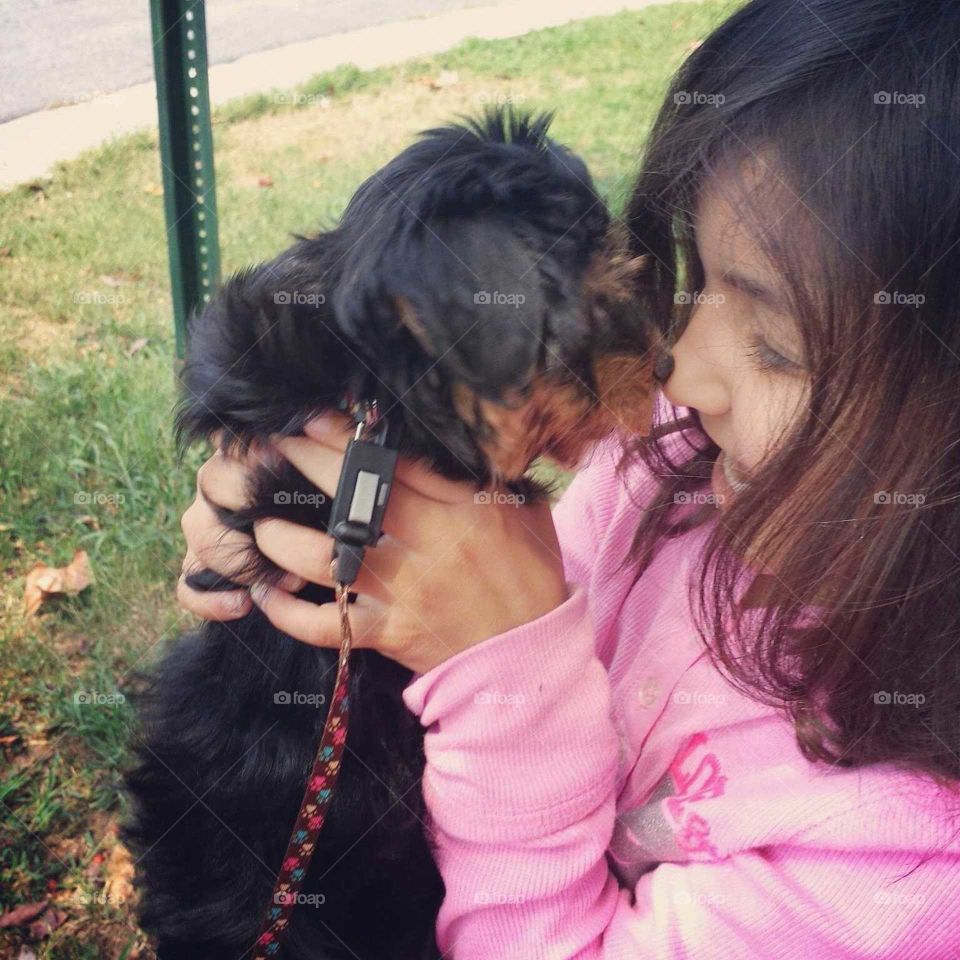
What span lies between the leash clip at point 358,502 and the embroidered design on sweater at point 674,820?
0.54 metres

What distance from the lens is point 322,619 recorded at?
132 centimetres

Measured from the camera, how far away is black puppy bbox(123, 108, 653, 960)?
1.21m

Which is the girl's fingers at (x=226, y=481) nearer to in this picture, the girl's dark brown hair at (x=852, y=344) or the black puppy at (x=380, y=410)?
the black puppy at (x=380, y=410)

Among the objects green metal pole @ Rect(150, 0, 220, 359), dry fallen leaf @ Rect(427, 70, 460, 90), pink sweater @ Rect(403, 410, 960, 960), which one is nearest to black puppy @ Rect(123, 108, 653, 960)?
pink sweater @ Rect(403, 410, 960, 960)

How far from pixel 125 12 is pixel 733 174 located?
3093 millimetres

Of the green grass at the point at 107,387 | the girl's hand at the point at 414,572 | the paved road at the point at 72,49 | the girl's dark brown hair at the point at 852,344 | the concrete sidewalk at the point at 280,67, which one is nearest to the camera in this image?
the girl's dark brown hair at the point at 852,344

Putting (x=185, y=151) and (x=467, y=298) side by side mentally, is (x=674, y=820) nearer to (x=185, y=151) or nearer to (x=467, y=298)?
(x=467, y=298)

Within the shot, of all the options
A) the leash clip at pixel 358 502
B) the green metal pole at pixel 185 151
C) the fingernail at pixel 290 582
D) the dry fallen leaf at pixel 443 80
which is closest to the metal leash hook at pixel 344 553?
the leash clip at pixel 358 502

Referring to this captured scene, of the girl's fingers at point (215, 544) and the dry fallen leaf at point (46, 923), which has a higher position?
the girl's fingers at point (215, 544)

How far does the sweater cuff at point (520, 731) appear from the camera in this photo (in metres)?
1.24

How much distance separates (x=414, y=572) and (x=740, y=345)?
0.50 metres

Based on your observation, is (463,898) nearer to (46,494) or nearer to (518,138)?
(518,138)

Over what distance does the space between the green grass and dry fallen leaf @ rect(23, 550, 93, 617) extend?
3 centimetres

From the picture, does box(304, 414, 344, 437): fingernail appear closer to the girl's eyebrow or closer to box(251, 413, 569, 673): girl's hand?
box(251, 413, 569, 673): girl's hand
